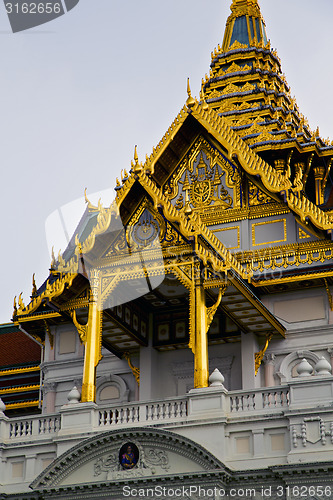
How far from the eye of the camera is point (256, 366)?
25.9m

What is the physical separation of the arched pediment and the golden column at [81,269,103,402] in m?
1.54

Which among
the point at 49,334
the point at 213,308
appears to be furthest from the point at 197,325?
the point at 49,334

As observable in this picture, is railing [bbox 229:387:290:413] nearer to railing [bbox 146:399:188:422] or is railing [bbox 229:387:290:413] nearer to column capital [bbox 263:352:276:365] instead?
railing [bbox 146:399:188:422]

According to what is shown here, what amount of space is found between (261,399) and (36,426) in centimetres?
556

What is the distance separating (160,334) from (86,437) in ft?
16.7

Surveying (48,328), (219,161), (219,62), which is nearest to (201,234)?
(219,161)

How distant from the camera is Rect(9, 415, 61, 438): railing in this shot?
79.2ft

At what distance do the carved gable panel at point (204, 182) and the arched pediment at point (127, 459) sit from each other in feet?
25.5

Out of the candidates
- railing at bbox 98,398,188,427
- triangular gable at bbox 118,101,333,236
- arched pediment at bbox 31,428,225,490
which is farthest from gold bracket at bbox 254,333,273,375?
arched pediment at bbox 31,428,225,490

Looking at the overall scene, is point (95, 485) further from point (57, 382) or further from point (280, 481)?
point (57, 382)

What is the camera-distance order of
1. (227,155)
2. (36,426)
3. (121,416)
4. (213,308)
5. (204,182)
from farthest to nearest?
(204,182)
(227,155)
(36,426)
(213,308)
(121,416)

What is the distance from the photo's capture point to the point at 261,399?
22.6m

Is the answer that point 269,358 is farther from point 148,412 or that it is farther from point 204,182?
point 204,182

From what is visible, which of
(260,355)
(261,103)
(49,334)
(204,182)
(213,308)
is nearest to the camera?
(213,308)
